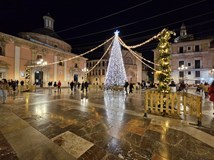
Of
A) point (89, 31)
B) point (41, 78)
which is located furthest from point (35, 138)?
point (41, 78)

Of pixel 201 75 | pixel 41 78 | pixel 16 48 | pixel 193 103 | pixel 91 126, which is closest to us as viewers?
pixel 91 126

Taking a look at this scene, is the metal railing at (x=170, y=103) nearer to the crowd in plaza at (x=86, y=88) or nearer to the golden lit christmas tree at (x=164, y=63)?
the golden lit christmas tree at (x=164, y=63)

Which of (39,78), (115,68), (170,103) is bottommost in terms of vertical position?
(170,103)

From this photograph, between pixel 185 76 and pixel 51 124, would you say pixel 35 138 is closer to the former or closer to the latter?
pixel 51 124

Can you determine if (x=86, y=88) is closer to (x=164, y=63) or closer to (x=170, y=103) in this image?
(x=164, y=63)

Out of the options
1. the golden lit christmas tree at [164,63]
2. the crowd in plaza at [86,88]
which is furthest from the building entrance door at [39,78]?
the golden lit christmas tree at [164,63]

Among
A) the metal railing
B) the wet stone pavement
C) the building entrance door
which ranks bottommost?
the wet stone pavement

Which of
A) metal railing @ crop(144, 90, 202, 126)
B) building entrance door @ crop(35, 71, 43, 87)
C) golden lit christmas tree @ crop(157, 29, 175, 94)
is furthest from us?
building entrance door @ crop(35, 71, 43, 87)

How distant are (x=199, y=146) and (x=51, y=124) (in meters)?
4.77

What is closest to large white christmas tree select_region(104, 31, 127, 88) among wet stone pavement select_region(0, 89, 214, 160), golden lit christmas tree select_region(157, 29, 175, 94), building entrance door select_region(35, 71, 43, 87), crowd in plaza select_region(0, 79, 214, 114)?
crowd in plaza select_region(0, 79, 214, 114)

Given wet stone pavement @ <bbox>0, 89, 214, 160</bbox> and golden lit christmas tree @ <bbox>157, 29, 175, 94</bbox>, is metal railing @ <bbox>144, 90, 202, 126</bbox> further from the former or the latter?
golden lit christmas tree @ <bbox>157, 29, 175, 94</bbox>

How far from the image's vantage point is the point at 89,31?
23734mm

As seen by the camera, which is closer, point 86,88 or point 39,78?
point 86,88

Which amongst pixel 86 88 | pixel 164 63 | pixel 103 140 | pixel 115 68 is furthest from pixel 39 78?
pixel 103 140
